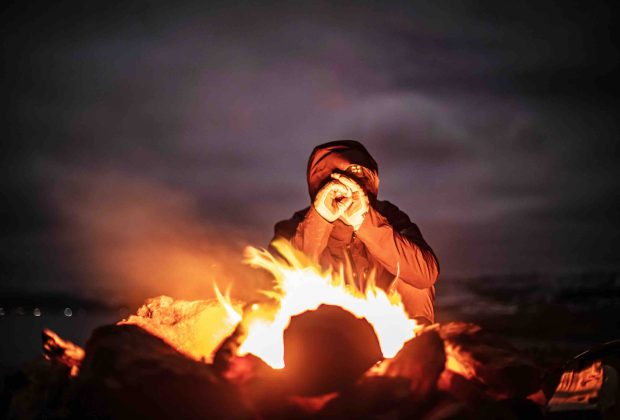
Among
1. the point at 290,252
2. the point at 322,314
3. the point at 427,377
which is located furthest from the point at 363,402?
the point at 290,252

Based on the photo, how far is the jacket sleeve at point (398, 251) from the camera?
4340mm

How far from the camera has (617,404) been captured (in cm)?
326

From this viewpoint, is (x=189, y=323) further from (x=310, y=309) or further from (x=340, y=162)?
(x=340, y=162)

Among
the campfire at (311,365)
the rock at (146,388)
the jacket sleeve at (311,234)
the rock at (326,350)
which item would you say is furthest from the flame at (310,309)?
the jacket sleeve at (311,234)

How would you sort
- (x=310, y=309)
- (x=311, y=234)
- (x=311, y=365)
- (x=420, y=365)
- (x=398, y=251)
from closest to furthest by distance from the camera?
(x=420, y=365) < (x=311, y=365) < (x=310, y=309) < (x=398, y=251) < (x=311, y=234)

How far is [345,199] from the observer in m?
4.41

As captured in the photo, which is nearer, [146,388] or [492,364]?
[146,388]

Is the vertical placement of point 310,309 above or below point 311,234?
below

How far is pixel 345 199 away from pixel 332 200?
0.52 ft

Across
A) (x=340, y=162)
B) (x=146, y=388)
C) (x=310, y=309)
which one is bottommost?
(x=146, y=388)

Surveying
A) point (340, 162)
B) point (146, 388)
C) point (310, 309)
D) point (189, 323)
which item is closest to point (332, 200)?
point (340, 162)

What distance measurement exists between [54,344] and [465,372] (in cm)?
328

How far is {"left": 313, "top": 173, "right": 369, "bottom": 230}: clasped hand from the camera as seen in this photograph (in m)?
4.36

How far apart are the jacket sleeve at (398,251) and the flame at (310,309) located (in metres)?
0.38
